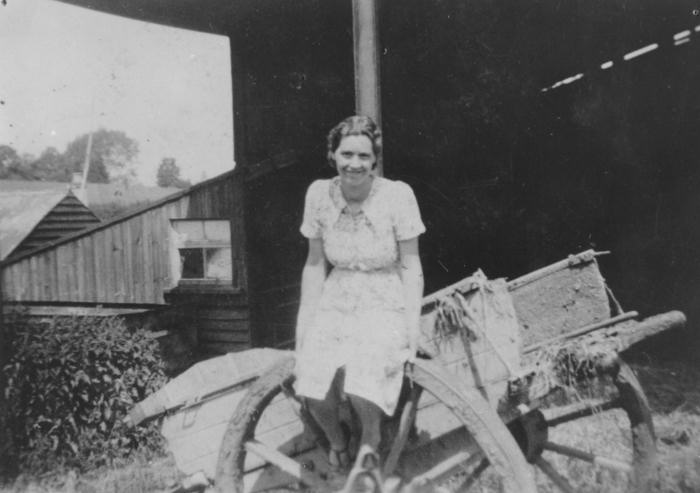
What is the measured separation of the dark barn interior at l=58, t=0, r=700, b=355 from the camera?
24.8 feet

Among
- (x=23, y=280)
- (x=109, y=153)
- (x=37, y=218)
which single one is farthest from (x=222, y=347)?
(x=109, y=153)

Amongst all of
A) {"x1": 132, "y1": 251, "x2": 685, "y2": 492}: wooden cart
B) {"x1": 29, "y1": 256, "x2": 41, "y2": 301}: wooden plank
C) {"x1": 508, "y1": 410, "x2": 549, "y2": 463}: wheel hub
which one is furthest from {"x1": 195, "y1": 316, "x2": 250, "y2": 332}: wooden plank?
{"x1": 508, "y1": 410, "x2": 549, "y2": 463}: wheel hub

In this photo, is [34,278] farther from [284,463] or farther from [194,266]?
[284,463]

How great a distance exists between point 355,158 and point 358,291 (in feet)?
1.92

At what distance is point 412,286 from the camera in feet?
8.34

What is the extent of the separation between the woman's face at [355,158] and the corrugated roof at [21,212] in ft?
59.1

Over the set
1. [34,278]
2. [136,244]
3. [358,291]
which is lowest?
[34,278]

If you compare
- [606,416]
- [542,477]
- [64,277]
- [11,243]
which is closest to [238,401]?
[542,477]

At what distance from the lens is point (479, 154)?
8.20 m

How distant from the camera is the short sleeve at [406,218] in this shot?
8.56 ft

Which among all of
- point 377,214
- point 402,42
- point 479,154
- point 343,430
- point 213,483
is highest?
point 402,42

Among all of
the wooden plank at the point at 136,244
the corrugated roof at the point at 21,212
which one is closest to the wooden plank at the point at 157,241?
the wooden plank at the point at 136,244

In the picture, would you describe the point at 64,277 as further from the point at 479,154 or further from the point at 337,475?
the point at 337,475

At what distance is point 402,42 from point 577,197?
10.7ft
